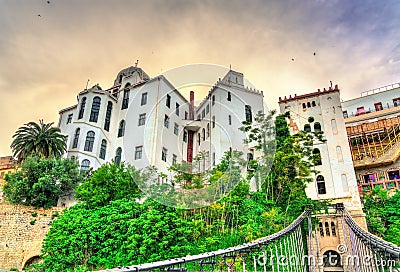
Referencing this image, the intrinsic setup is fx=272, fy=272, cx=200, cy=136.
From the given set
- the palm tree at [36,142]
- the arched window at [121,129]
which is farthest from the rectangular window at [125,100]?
the palm tree at [36,142]

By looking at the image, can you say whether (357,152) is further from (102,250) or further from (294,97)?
(102,250)

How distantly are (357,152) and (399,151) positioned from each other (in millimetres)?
2461

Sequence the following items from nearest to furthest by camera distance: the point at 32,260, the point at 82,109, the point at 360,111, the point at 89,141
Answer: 1. the point at 32,260
2. the point at 89,141
3. the point at 82,109
4. the point at 360,111

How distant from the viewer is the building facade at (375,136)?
16.8 meters

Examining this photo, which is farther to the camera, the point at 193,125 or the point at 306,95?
the point at 193,125

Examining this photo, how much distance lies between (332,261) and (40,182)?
563 inches

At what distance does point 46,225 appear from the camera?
1375 cm

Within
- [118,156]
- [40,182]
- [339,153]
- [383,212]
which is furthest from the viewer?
[118,156]

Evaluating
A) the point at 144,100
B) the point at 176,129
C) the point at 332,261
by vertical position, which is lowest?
the point at 332,261

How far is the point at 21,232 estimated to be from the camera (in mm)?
13344

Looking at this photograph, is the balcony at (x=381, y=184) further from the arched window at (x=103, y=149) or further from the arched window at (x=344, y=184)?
the arched window at (x=103, y=149)

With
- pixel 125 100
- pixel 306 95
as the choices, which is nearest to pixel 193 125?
pixel 125 100

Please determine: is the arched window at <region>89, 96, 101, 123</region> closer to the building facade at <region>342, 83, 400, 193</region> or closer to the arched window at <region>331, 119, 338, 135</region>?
the arched window at <region>331, 119, 338, 135</region>

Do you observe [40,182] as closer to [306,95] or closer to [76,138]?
[76,138]
